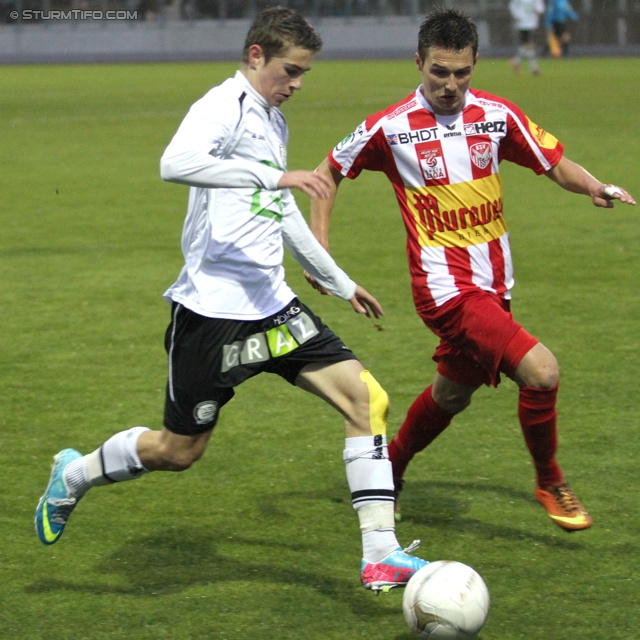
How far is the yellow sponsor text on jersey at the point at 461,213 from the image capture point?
4980 mm

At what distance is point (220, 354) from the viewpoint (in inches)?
170

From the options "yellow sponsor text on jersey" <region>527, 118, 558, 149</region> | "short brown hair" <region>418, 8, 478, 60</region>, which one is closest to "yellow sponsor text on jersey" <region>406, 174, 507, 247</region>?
"yellow sponsor text on jersey" <region>527, 118, 558, 149</region>

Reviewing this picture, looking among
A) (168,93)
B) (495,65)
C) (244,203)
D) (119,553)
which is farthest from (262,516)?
(495,65)

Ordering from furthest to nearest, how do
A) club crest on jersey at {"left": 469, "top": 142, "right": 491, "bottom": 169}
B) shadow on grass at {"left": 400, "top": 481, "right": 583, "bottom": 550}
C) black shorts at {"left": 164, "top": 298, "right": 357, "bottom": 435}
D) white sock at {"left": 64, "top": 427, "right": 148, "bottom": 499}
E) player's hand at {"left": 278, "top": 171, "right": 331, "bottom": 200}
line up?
club crest on jersey at {"left": 469, "top": 142, "right": 491, "bottom": 169} < shadow on grass at {"left": 400, "top": 481, "right": 583, "bottom": 550} < white sock at {"left": 64, "top": 427, "right": 148, "bottom": 499} < black shorts at {"left": 164, "top": 298, "right": 357, "bottom": 435} < player's hand at {"left": 278, "top": 171, "right": 331, "bottom": 200}

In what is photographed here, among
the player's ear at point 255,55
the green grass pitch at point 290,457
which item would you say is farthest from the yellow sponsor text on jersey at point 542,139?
the green grass pitch at point 290,457

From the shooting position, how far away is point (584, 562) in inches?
180

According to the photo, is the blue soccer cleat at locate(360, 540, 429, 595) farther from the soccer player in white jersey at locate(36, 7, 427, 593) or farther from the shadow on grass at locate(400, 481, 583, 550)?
the shadow on grass at locate(400, 481, 583, 550)

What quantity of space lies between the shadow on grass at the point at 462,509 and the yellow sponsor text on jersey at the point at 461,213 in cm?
113

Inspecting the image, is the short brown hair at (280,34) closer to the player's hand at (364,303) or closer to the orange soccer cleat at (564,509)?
the player's hand at (364,303)

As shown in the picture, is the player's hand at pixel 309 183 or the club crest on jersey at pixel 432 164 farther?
the club crest on jersey at pixel 432 164

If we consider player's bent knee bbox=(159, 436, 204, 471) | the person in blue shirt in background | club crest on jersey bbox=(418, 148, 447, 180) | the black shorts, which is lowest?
the person in blue shirt in background

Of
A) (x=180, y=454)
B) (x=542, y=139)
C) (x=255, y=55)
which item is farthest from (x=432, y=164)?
(x=180, y=454)

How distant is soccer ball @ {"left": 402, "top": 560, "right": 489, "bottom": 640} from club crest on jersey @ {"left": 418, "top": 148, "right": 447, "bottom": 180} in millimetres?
1742

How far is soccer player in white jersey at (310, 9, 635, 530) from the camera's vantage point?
4.80 meters
